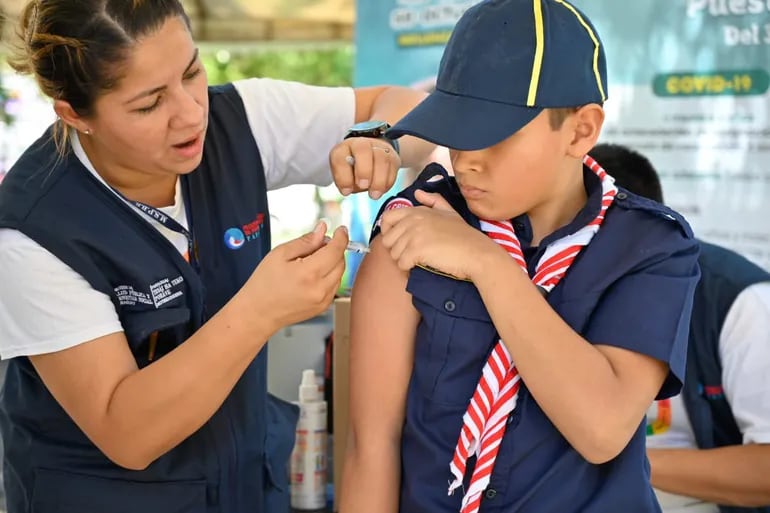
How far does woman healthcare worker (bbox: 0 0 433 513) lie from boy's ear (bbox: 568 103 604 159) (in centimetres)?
33

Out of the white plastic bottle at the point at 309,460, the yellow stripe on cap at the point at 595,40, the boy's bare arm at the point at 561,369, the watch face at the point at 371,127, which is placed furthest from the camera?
the white plastic bottle at the point at 309,460

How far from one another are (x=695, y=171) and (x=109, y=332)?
105 inches

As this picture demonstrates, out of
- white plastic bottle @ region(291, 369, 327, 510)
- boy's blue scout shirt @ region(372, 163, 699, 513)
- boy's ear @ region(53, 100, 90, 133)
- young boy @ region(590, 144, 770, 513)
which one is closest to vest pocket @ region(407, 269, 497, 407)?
boy's blue scout shirt @ region(372, 163, 699, 513)

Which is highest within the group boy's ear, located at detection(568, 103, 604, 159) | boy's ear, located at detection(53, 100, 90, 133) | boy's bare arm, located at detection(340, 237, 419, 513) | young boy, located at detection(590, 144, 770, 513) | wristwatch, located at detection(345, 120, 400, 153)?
boy's ear, located at detection(568, 103, 604, 159)

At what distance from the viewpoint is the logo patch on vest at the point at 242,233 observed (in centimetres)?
173

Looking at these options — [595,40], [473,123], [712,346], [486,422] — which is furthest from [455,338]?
[712,346]

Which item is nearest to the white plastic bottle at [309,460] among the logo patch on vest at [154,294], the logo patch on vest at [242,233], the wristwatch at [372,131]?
the logo patch on vest at [242,233]

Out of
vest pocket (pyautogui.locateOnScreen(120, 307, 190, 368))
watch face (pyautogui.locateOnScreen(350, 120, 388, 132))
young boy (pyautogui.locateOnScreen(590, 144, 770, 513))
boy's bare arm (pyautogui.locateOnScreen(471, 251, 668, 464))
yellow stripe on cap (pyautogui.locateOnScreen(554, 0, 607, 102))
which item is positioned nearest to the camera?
boy's bare arm (pyautogui.locateOnScreen(471, 251, 668, 464))

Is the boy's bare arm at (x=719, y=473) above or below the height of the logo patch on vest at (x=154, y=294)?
below

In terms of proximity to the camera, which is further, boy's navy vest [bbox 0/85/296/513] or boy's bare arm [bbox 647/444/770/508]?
boy's bare arm [bbox 647/444/770/508]

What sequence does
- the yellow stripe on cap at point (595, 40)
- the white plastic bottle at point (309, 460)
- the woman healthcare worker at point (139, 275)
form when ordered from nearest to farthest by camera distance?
the yellow stripe on cap at point (595, 40) → the woman healthcare worker at point (139, 275) → the white plastic bottle at point (309, 460)

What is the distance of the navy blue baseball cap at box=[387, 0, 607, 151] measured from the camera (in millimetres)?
1292

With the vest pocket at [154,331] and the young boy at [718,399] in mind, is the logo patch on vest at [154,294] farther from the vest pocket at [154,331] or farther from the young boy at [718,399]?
the young boy at [718,399]

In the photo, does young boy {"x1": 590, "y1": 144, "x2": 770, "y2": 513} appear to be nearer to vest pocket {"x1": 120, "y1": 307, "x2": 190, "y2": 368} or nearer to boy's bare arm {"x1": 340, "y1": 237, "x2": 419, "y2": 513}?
boy's bare arm {"x1": 340, "y1": 237, "x2": 419, "y2": 513}
